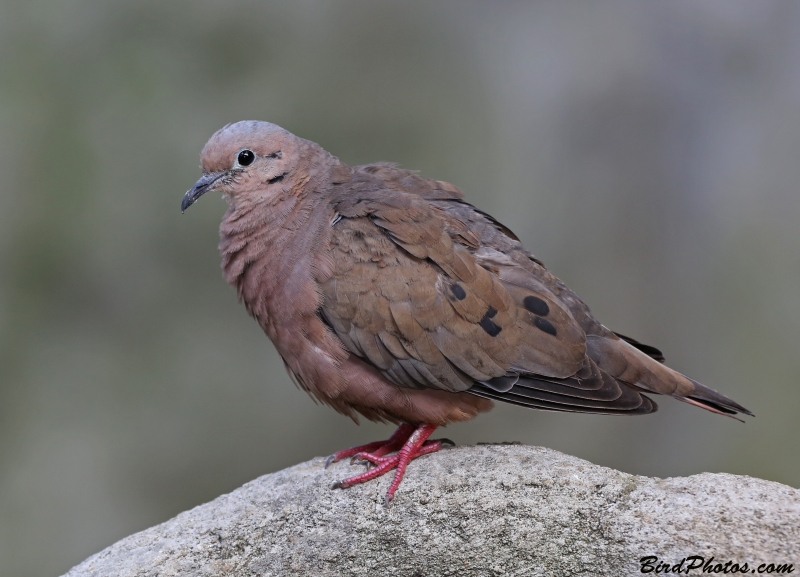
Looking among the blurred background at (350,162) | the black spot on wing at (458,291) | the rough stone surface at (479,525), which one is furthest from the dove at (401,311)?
the blurred background at (350,162)

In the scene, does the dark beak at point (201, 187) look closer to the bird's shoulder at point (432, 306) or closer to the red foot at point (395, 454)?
the bird's shoulder at point (432, 306)

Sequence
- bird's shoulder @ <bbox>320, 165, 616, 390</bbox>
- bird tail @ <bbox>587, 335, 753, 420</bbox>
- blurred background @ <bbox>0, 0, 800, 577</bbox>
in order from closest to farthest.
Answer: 1. bird's shoulder @ <bbox>320, 165, 616, 390</bbox>
2. bird tail @ <bbox>587, 335, 753, 420</bbox>
3. blurred background @ <bbox>0, 0, 800, 577</bbox>

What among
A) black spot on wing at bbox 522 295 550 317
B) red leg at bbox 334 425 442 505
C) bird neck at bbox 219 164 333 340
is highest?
bird neck at bbox 219 164 333 340

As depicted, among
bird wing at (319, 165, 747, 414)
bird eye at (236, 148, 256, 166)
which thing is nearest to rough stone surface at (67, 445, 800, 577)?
bird wing at (319, 165, 747, 414)

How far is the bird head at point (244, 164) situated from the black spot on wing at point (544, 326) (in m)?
1.19

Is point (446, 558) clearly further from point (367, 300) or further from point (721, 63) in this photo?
point (721, 63)

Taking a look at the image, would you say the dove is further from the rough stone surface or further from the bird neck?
the rough stone surface

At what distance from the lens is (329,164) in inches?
133

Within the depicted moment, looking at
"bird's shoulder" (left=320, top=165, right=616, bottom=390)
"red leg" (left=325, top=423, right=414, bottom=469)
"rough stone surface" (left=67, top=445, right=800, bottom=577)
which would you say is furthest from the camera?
"red leg" (left=325, top=423, right=414, bottom=469)

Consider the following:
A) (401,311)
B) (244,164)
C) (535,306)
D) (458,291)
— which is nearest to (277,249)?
(244,164)

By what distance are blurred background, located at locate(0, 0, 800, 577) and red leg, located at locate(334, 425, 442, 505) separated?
86.9 inches

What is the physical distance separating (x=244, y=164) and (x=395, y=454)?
1.36 m

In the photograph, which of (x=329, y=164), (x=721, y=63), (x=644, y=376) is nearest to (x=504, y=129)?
(x=721, y=63)

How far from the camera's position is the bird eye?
322 cm
